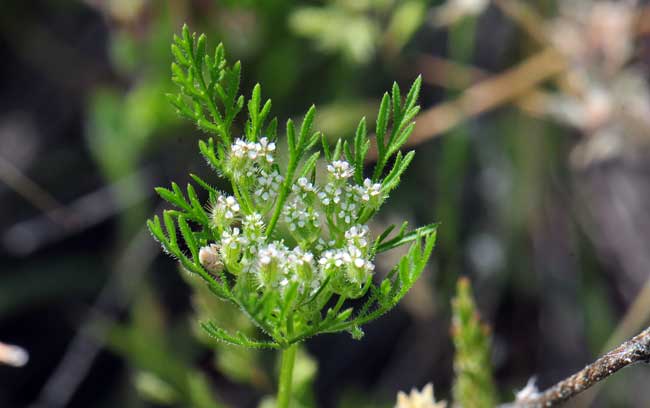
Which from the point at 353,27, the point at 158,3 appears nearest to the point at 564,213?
the point at 353,27

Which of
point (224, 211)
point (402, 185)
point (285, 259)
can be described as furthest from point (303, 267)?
point (402, 185)

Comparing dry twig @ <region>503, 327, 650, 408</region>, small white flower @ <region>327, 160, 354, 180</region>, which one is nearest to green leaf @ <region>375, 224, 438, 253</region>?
small white flower @ <region>327, 160, 354, 180</region>

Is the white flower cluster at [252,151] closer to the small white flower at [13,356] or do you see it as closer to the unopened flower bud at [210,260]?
the unopened flower bud at [210,260]

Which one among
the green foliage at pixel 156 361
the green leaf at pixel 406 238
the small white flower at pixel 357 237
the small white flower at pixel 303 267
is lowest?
the small white flower at pixel 303 267

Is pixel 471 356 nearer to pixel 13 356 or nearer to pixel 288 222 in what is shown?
pixel 288 222

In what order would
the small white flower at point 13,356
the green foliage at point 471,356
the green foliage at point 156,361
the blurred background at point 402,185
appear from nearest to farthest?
the small white flower at point 13,356 → the green foliage at point 471,356 → the green foliage at point 156,361 → the blurred background at point 402,185

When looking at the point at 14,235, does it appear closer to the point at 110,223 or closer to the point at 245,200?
the point at 110,223

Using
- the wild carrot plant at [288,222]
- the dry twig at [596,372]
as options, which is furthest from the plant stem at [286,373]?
the dry twig at [596,372]
